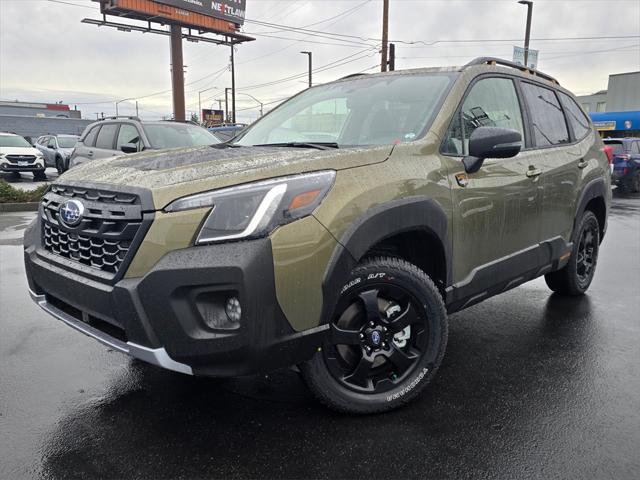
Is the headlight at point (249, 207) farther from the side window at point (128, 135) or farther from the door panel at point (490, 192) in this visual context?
the side window at point (128, 135)

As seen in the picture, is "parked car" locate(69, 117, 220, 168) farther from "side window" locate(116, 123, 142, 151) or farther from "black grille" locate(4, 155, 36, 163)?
"black grille" locate(4, 155, 36, 163)

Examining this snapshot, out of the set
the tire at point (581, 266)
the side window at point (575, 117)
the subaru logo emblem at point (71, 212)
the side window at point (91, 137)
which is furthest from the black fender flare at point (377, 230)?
the side window at point (91, 137)

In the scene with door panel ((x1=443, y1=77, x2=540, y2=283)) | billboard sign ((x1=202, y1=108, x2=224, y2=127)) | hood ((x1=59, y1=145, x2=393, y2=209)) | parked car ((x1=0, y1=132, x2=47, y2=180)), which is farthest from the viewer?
billboard sign ((x1=202, y1=108, x2=224, y2=127))

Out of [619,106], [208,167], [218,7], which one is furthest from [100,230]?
[619,106]

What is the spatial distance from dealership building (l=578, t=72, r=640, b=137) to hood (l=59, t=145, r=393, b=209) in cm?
2973

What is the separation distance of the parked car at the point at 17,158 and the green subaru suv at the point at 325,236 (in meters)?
16.3

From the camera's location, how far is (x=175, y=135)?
10.3 meters

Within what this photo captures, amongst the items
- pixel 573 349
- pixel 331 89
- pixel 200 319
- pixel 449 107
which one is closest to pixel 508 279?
pixel 573 349

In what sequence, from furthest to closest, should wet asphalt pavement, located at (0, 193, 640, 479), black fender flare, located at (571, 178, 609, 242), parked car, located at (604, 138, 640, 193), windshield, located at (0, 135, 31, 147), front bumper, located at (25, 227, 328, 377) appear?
windshield, located at (0, 135, 31, 147) < parked car, located at (604, 138, 640, 193) < black fender flare, located at (571, 178, 609, 242) < wet asphalt pavement, located at (0, 193, 640, 479) < front bumper, located at (25, 227, 328, 377)

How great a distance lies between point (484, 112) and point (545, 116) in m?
1.00

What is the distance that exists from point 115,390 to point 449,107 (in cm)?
253

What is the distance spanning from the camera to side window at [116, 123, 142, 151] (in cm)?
1012

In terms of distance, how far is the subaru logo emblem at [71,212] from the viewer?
95.4 inches

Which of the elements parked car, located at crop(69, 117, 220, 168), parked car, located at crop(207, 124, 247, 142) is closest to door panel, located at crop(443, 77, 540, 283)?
parked car, located at crop(207, 124, 247, 142)
